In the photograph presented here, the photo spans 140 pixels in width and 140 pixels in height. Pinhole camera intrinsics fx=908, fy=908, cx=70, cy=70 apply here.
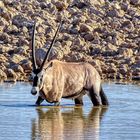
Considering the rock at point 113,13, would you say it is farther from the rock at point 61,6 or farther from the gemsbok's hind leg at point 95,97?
the gemsbok's hind leg at point 95,97

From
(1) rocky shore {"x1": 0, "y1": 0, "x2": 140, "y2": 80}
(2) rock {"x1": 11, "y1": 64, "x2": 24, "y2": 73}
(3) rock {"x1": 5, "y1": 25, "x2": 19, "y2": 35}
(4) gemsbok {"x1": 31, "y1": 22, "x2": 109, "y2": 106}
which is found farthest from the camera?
(3) rock {"x1": 5, "y1": 25, "x2": 19, "y2": 35}

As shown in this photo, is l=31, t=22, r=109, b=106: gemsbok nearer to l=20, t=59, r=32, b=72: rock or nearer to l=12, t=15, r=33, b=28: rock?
l=20, t=59, r=32, b=72: rock

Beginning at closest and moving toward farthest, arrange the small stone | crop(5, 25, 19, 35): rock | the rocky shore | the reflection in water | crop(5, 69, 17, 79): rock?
the reflection in water
crop(5, 69, 17, 79): rock
the rocky shore
crop(5, 25, 19, 35): rock
the small stone

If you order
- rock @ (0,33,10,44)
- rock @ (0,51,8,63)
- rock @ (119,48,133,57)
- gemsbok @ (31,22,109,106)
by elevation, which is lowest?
gemsbok @ (31,22,109,106)

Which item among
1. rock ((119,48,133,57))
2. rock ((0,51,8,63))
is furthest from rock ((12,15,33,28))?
rock ((0,51,8,63))

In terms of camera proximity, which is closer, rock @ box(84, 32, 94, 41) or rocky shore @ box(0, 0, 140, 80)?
rocky shore @ box(0, 0, 140, 80)

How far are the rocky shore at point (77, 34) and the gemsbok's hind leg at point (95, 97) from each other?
183 inches

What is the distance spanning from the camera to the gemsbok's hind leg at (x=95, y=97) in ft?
58.8

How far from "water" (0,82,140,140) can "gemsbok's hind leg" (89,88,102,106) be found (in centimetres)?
16

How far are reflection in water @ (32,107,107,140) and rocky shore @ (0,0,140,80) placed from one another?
20.3 feet

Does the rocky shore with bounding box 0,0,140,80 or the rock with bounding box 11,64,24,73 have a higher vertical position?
the rocky shore with bounding box 0,0,140,80

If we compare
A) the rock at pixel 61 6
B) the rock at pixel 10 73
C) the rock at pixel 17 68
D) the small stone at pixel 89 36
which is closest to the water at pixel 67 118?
the rock at pixel 10 73

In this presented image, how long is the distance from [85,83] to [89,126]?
13.5ft

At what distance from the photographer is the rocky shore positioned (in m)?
24.2
